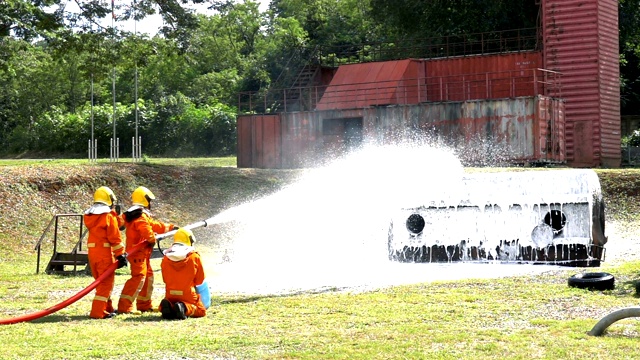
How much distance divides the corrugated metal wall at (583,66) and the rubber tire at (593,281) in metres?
23.2

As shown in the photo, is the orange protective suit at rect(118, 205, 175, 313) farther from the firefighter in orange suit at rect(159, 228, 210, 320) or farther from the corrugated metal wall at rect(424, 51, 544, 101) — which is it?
the corrugated metal wall at rect(424, 51, 544, 101)

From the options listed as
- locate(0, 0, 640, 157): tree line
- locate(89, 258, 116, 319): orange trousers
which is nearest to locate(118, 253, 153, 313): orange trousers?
locate(89, 258, 116, 319): orange trousers

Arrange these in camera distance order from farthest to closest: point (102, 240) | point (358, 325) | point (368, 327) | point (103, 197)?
1. point (103, 197)
2. point (102, 240)
3. point (358, 325)
4. point (368, 327)

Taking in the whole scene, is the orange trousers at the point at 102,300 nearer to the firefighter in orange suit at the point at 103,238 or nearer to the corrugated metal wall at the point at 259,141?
the firefighter in orange suit at the point at 103,238

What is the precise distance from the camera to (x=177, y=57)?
109 ft

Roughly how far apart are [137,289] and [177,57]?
21.3 meters

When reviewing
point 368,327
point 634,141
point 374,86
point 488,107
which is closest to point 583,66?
point 488,107

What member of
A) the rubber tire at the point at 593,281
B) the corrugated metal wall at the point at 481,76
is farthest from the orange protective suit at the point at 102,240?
the corrugated metal wall at the point at 481,76

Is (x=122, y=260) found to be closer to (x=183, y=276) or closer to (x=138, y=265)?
(x=138, y=265)

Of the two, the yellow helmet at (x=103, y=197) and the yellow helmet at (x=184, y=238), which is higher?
the yellow helmet at (x=103, y=197)

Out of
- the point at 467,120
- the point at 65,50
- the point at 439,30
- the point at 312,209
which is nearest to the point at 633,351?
the point at 312,209

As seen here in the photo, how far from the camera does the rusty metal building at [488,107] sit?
34.6m

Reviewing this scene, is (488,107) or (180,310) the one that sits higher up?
(488,107)

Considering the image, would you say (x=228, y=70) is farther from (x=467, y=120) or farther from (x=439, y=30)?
(x=467, y=120)
